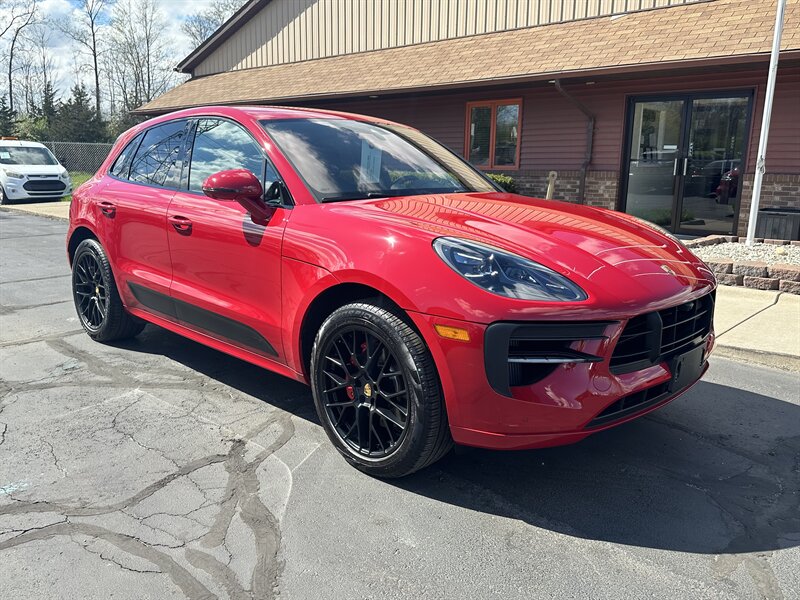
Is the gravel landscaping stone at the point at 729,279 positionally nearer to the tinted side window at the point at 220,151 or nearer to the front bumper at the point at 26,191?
the tinted side window at the point at 220,151

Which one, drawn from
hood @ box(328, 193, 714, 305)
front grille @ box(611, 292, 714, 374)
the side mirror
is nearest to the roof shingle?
hood @ box(328, 193, 714, 305)

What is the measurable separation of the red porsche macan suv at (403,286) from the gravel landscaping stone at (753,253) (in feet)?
17.0

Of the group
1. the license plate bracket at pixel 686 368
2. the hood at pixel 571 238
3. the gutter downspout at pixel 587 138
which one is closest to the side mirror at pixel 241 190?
the hood at pixel 571 238

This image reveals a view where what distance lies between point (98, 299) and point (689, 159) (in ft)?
32.3

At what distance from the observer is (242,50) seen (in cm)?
2030

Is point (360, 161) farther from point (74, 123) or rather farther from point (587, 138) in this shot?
point (74, 123)

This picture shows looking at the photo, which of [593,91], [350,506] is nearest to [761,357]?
[350,506]

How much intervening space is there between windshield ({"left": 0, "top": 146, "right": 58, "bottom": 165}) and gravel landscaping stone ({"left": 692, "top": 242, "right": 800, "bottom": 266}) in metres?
19.1

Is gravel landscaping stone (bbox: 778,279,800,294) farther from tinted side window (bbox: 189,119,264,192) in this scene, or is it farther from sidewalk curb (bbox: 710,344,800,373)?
tinted side window (bbox: 189,119,264,192)

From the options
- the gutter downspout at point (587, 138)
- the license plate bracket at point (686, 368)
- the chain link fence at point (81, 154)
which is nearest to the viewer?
the license plate bracket at point (686, 368)

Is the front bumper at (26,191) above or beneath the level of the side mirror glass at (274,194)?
beneath

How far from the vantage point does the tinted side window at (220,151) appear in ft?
12.0

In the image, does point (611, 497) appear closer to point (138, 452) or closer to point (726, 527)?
→ point (726, 527)

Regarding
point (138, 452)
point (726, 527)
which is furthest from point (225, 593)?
point (726, 527)
